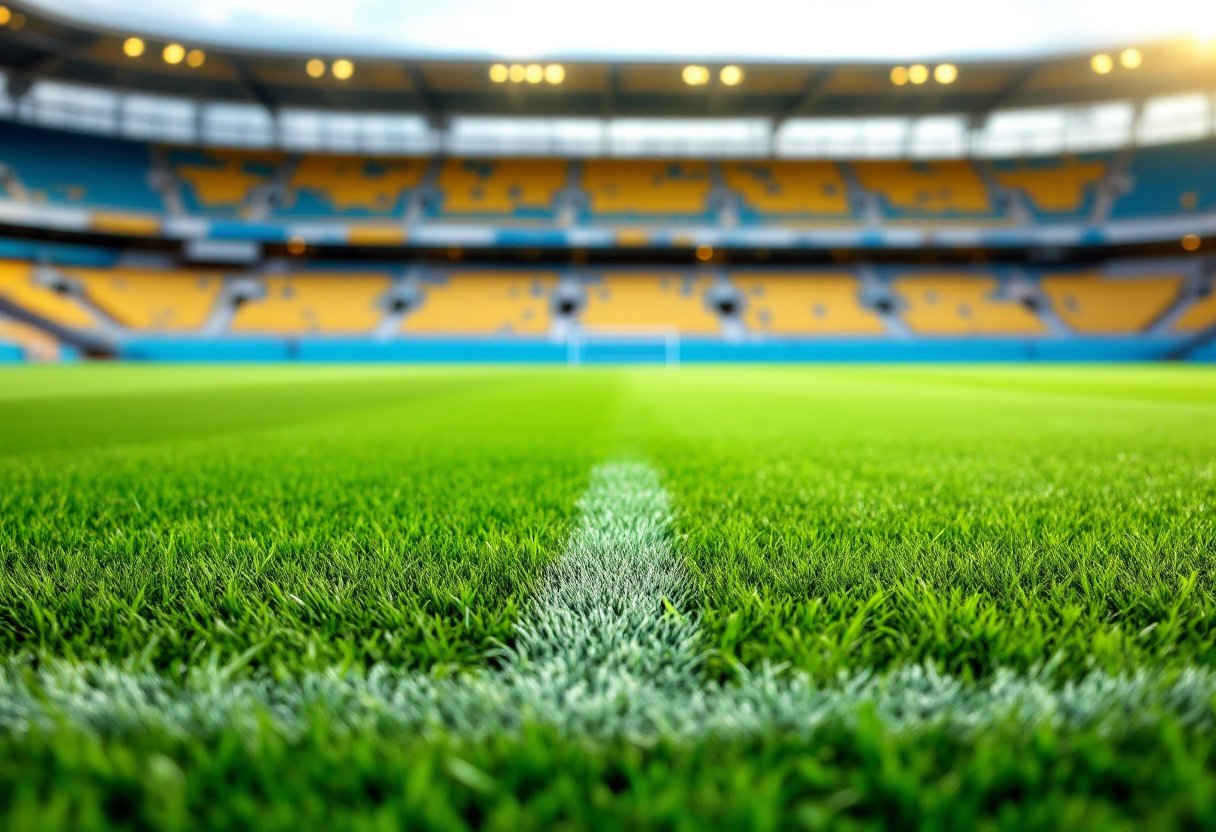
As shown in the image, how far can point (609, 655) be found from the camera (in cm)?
75

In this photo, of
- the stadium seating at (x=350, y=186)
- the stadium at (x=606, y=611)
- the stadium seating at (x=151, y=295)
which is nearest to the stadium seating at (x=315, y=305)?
the stadium seating at (x=151, y=295)

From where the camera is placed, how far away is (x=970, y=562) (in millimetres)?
1050

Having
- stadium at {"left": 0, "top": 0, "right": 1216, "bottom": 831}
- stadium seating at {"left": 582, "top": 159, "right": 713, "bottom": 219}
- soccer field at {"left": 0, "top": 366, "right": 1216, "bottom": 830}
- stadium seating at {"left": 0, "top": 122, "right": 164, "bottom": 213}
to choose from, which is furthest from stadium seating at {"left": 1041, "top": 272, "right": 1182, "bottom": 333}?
stadium seating at {"left": 0, "top": 122, "right": 164, "bottom": 213}

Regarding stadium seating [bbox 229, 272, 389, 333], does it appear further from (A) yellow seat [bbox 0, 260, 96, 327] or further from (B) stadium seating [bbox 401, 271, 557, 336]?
(A) yellow seat [bbox 0, 260, 96, 327]

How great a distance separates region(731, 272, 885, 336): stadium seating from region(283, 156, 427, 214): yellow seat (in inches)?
551

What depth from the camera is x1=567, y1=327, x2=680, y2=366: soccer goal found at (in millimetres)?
25016

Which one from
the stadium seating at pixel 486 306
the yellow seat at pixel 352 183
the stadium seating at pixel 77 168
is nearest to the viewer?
the stadium seating at pixel 77 168

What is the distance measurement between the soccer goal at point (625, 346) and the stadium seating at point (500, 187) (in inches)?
220

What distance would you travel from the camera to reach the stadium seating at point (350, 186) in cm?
2653

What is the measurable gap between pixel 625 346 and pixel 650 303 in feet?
6.63

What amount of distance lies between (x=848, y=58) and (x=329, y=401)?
20957mm

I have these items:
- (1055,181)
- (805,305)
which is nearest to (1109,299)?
(1055,181)

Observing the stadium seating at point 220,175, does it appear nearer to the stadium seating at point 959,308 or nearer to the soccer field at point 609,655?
the stadium seating at point 959,308

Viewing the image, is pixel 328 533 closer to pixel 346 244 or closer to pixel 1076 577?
pixel 1076 577
